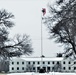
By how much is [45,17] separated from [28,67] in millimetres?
76587

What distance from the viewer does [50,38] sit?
3822 centimetres

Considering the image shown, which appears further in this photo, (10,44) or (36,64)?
(36,64)

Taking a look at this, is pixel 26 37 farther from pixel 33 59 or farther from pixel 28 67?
pixel 33 59

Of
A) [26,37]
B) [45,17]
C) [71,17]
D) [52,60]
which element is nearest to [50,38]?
[45,17]

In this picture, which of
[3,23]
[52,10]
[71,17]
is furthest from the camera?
[3,23]

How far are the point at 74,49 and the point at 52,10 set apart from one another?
5.14 m

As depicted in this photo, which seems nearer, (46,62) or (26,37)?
(26,37)

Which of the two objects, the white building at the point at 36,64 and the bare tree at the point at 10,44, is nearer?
the bare tree at the point at 10,44

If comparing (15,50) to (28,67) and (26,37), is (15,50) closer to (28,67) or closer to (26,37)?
(26,37)

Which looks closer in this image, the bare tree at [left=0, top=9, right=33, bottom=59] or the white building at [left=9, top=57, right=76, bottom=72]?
the bare tree at [left=0, top=9, right=33, bottom=59]

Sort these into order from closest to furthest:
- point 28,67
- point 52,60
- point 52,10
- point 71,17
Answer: point 71,17, point 52,10, point 28,67, point 52,60

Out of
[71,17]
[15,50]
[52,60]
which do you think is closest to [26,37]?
[15,50]

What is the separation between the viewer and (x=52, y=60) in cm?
12056

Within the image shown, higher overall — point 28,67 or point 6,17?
point 6,17
